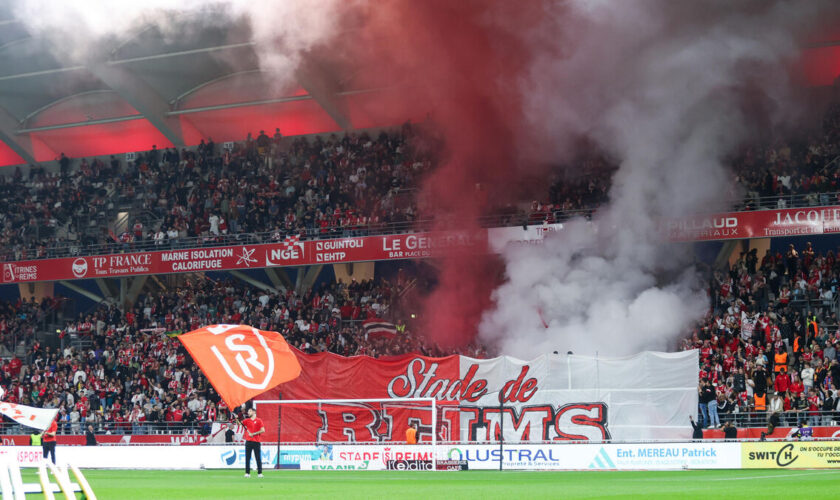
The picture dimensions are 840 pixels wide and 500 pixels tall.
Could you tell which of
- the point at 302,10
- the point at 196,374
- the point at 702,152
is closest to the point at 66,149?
the point at 196,374

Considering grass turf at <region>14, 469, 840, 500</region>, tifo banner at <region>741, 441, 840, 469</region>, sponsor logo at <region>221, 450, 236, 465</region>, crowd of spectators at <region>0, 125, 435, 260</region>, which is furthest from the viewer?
crowd of spectators at <region>0, 125, 435, 260</region>

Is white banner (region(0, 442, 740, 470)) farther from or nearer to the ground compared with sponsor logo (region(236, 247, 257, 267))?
nearer to the ground

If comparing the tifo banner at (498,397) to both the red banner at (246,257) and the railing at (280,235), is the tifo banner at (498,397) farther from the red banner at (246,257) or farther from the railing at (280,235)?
the railing at (280,235)

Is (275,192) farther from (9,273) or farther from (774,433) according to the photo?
(774,433)

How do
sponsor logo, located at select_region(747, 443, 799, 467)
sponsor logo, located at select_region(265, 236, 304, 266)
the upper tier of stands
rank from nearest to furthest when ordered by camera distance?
sponsor logo, located at select_region(747, 443, 799, 467) → the upper tier of stands → sponsor logo, located at select_region(265, 236, 304, 266)

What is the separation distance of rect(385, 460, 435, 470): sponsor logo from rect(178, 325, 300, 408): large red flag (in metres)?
3.45

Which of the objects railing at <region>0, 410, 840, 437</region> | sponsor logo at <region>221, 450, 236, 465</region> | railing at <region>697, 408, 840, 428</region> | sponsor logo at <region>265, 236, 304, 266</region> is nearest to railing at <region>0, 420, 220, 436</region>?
railing at <region>0, 410, 840, 437</region>

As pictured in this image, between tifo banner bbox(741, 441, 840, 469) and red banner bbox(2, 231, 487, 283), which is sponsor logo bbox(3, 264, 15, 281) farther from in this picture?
tifo banner bbox(741, 441, 840, 469)

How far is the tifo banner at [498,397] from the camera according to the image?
24297mm

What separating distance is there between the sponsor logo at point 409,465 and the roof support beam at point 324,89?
15.8 meters

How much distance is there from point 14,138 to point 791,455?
33.9 metres

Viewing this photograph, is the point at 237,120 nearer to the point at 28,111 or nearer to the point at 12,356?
the point at 28,111

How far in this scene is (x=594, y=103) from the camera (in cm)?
3108

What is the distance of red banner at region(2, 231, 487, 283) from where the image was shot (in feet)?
107
